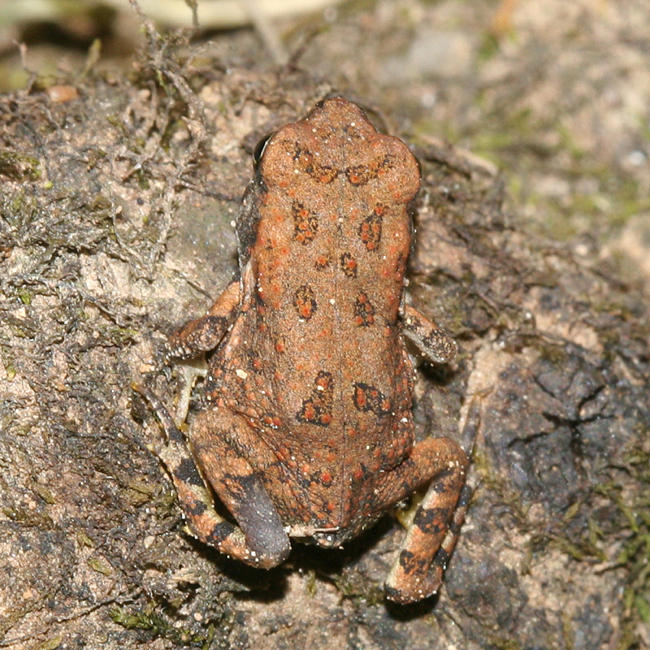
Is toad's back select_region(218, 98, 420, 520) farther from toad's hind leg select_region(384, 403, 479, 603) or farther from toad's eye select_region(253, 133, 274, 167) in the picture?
toad's hind leg select_region(384, 403, 479, 603)

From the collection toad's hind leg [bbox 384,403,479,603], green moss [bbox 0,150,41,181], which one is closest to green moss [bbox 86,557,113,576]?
toad's hind leg [bbox 384,403,479,603]

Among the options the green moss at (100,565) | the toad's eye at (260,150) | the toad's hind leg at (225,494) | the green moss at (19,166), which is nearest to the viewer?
the toad's hind leg at (225,494)

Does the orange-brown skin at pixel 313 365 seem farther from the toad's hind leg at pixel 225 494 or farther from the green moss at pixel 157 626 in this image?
the green moss at pixel 157 626

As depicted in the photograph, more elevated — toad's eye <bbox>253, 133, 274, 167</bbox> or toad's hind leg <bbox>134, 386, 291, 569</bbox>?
toad's eye <bbox>253, 133, 274, 167</bbox>

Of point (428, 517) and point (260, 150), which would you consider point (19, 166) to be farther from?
point (428, 517)

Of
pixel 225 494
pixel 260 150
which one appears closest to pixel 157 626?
pixel 225 494

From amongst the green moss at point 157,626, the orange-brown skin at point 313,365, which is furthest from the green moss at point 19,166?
the green moss at point 157,626

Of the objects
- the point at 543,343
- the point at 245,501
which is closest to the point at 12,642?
the point at 245,501
